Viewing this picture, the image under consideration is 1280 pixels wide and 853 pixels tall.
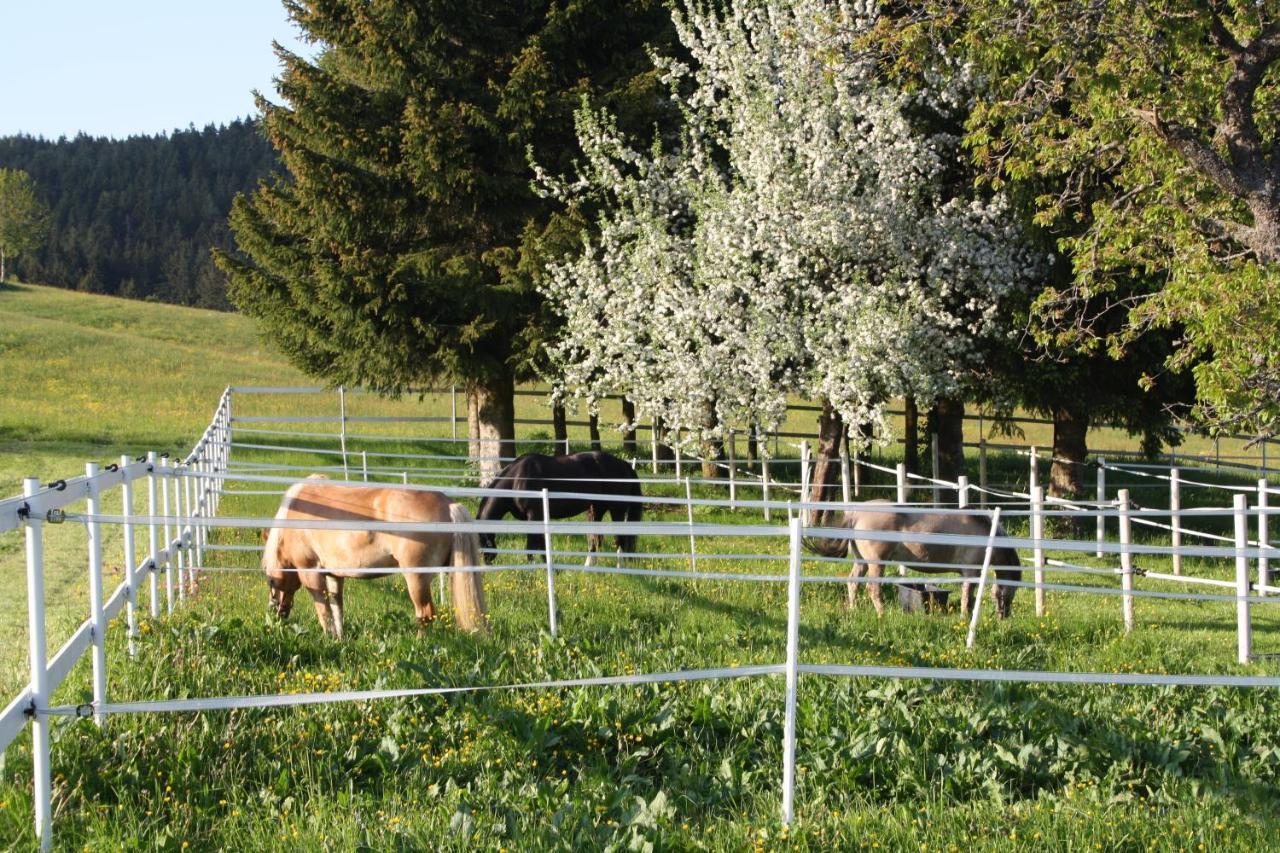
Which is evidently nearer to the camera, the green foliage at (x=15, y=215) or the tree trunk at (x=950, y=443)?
the tree trunk at (x=950, y=443)

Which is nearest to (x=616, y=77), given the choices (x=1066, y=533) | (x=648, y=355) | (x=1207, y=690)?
(x=648, y=355)

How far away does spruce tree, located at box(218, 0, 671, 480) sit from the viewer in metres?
20.2

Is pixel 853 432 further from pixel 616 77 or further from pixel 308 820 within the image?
pixel 308 820

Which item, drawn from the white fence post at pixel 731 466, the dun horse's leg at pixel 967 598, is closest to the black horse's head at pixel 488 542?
the white fence post at pixel 731 466

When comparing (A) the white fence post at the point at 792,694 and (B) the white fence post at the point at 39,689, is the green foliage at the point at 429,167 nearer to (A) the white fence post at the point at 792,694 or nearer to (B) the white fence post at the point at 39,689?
(A) the white fence post at the point at 792,694

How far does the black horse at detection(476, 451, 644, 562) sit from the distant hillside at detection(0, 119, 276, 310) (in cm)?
8847

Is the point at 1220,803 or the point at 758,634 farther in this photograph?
the point at 758,634

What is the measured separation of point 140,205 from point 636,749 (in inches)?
5326

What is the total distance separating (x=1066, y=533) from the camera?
20172 millimetres

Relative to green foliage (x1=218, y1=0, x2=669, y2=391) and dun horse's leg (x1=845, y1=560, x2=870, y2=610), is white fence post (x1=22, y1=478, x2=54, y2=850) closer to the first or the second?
dun horse's leg (x1=845, y1=560, x2=870, y2=610)

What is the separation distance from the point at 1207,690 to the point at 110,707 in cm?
595

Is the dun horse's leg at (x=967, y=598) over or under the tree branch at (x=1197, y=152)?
under

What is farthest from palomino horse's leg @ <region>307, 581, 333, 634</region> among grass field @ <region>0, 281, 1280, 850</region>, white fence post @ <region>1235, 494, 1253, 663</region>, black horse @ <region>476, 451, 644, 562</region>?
white fence post @ <region>1235, 494, 1253, 663</region>

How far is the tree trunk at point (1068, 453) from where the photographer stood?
20703 mm
